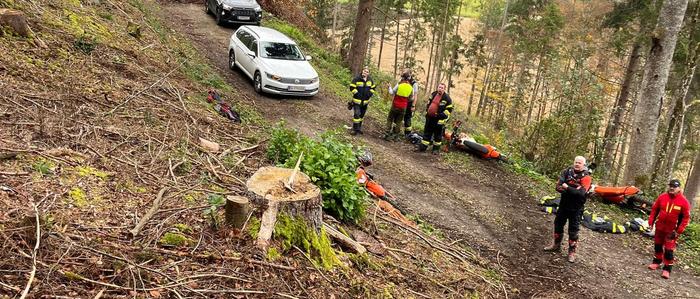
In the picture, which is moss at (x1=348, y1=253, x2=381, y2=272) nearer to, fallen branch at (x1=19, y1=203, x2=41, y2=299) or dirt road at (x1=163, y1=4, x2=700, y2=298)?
dirt road at (x1=163, y1=4, x2=700, y2=298)

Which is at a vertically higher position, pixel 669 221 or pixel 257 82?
pixel 257 82

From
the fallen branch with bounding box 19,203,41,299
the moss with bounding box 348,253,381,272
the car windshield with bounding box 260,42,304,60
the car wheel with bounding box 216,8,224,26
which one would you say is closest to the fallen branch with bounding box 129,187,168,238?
the fallen branch with bounding box 19,203,41,299

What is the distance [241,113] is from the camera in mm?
11078

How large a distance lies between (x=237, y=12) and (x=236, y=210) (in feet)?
57.3

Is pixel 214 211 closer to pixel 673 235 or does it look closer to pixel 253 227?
pixel 253 227

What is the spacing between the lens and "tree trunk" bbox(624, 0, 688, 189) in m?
10.6

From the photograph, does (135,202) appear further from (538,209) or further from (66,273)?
(538,209)

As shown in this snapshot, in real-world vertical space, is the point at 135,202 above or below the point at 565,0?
below

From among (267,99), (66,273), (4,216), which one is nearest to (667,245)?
(66,273)

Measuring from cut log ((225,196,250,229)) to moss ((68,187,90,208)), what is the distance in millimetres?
1405

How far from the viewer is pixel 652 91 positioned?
Result: 1108cm

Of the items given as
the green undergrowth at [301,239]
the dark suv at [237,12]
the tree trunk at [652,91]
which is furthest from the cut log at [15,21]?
the tree trunk at [652,91]

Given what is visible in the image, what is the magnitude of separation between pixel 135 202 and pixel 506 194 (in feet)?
25.2

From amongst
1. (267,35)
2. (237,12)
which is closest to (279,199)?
(267,35)
